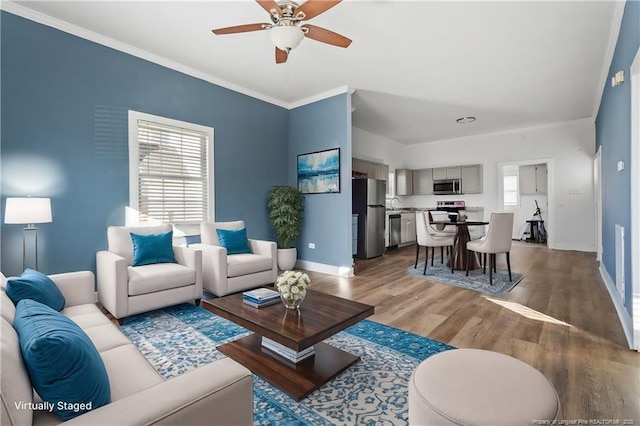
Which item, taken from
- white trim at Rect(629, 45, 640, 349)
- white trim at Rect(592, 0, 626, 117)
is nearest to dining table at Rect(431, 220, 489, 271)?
white trim at Rect(629, 45, 640, 349)

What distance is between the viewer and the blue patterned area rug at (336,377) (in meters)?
1.58

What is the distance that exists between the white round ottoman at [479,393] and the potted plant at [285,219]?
12.7ft

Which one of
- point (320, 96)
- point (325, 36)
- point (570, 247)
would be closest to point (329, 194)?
point (320, 96)

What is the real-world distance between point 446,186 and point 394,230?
220 centimetres

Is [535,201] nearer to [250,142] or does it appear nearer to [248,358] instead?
[250,142]

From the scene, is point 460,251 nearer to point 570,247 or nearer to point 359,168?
point 359,168

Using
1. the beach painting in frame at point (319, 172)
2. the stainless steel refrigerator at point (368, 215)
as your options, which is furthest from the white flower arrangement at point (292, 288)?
the stainless steel refrigerator at point (368, 215)

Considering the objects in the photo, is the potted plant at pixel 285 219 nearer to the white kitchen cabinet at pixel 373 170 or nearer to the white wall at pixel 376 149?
the white wall at pixel 376 149

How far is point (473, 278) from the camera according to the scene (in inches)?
169

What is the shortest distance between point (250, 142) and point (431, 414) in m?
4.54

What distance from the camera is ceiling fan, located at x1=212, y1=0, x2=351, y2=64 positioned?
2122mm

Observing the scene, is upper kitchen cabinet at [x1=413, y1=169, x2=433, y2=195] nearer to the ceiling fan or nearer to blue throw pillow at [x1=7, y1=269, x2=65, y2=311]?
the ceiling fan

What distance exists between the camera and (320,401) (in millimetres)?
1679

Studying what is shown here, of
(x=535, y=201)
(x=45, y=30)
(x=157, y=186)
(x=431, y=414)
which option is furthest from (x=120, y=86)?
(x=535, y=201)
